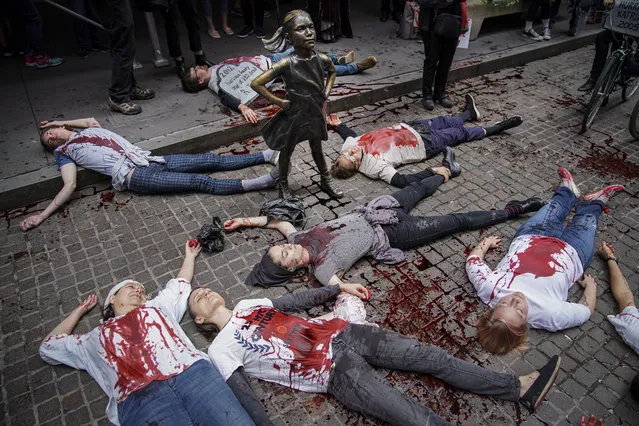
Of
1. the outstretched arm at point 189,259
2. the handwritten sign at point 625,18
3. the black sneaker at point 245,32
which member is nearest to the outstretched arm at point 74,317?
the outstretched arm at point 189,259

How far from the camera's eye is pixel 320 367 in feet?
9.45

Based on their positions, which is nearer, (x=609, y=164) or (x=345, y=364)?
(x=345, y=364)

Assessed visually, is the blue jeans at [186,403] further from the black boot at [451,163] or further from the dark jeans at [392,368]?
the black boot at [451,163]

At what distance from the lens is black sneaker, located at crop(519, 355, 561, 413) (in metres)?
2.86

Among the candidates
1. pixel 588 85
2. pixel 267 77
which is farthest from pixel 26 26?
pixel 588 85

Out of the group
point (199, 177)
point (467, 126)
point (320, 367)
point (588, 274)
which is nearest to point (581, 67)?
point (467, 126)

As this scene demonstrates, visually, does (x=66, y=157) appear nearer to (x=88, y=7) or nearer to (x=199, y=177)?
(x=199, y=177)

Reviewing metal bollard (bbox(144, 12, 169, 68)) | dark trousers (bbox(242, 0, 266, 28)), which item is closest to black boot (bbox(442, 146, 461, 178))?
dark trousers (bbox(242, 0, 266, 28))

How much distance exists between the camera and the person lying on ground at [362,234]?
143 inches

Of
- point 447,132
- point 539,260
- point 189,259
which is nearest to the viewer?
point 539,260

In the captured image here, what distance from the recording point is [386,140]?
5094 millimetres

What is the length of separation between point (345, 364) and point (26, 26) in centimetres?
731

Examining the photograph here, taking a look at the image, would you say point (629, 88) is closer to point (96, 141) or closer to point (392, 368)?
point (392, 368)

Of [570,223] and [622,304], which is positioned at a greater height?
[570,223]
